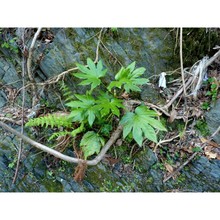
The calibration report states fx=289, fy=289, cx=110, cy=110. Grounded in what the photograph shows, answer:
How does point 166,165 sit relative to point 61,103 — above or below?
below

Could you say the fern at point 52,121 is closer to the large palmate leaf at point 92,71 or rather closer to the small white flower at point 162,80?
the large palmate leaf at point 92,71

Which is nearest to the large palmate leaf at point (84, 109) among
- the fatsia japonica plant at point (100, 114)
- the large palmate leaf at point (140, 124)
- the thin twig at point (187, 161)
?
the fatsia japonica plant at point (100, 114)

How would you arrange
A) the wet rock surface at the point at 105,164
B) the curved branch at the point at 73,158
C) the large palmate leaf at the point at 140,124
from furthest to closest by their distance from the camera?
1. the wet rock surface at the point at 105,164
2. the curved branch at the point at 73,158
3. the large palmate leaf at the point at 140,124

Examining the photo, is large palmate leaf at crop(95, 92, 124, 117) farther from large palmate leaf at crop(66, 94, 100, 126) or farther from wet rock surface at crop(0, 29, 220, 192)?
wet rock surface at crop(0, 29, 220, 192)

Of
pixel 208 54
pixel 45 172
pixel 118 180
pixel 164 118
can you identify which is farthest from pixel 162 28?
pixel 45 172

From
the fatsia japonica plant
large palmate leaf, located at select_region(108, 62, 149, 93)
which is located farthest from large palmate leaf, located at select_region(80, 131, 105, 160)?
large palmate leaf, located at select_region(108, 62, 149, 93)

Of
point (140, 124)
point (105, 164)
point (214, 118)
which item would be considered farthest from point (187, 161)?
point (105, 164)

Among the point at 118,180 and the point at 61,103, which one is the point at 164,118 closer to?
the point at 118,180
